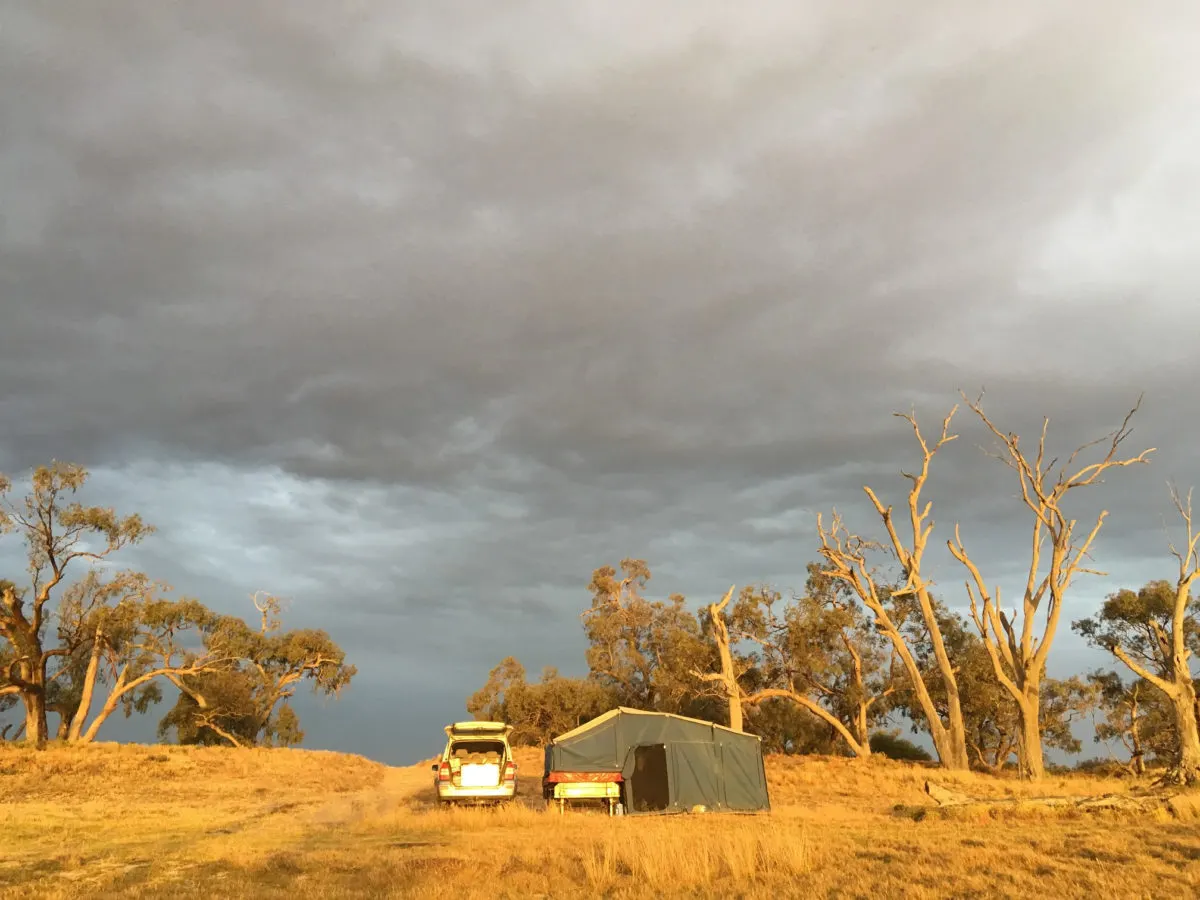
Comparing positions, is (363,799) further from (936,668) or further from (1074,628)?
(1074,628)

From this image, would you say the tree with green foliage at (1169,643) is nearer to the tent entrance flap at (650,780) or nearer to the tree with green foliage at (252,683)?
the tent entrance flap at (650,780)

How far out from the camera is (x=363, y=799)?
26.4 m

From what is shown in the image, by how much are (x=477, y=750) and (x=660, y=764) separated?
5034mm

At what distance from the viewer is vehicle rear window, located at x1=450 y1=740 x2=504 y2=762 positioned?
21.7 m

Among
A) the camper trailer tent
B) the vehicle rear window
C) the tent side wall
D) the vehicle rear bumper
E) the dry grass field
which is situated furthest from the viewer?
the tent side wall

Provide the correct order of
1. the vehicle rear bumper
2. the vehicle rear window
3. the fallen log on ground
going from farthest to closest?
the vehicle rear window
the vehicle rear bumper
the fallen log on ground

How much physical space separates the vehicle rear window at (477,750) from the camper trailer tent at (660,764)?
169 cm

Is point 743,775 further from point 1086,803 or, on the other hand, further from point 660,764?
point 1086,803

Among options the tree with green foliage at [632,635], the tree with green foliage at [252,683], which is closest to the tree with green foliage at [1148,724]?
the tree with green foliage at [632,635]

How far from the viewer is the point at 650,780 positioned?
76.0 ft

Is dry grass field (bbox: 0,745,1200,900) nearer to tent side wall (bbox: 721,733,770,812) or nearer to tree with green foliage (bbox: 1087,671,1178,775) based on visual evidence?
tent side wall (bbox: 721,733,770,812)

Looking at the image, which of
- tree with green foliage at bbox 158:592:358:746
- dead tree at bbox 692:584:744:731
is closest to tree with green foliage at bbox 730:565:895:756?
dead tree at bbox 692:584:744:731

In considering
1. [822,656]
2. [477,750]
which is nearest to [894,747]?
[822,656]

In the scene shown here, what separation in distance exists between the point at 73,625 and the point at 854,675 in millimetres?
41171
